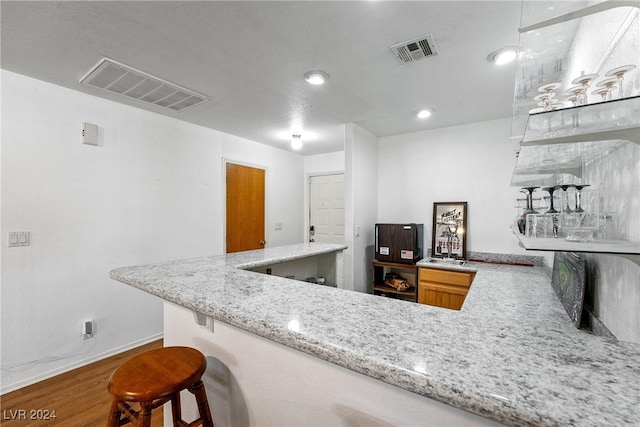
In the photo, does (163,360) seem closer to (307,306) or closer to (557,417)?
(307,306)

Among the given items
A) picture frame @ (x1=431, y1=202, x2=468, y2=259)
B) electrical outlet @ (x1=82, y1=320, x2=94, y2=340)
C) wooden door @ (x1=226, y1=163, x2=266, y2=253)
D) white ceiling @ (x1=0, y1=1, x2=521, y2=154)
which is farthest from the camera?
wooden door @ (x1=226, y1=163, x2=266, y2=253)

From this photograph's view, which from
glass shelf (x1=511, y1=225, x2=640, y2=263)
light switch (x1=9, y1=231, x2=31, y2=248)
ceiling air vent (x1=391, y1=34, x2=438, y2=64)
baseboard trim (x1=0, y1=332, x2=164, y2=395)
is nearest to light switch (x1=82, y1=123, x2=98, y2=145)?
light switch (x1=9, y1=231, x2=31, y2=248)

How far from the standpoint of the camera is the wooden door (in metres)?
3.74

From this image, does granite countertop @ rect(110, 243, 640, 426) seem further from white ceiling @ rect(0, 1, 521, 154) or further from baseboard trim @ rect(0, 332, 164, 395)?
baseboard trim @ rect(0, 332, 164, 395)

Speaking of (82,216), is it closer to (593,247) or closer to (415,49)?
(415,49)

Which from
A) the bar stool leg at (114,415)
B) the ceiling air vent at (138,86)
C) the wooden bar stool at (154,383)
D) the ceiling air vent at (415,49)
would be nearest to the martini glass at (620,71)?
the ceiling air vent at (415,49)

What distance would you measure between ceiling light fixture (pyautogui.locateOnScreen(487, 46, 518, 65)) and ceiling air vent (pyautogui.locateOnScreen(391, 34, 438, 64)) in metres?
0.38

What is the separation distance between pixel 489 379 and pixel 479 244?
2.92 meters

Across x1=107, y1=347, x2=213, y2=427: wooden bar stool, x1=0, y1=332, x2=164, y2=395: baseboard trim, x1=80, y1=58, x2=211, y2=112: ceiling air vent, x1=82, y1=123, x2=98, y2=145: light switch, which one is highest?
x1=80, y1=58, x2=211, y2=112: ceiling air vent

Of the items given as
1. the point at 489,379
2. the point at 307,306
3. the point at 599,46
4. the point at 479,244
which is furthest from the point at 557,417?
the point at 479,244

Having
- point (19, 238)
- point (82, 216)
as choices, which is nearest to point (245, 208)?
point (82, 216)

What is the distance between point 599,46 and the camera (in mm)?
1069

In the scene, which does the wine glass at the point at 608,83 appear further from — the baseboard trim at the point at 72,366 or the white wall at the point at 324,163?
the white wall at the point at 324,163

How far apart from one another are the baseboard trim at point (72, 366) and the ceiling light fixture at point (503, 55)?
152 inches
